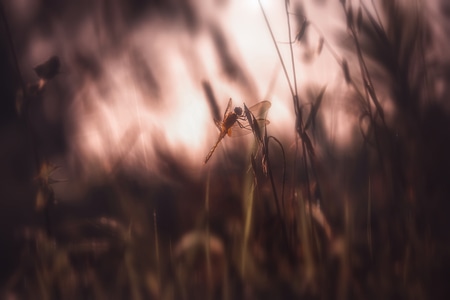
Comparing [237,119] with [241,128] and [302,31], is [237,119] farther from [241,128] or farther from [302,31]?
[302,31]

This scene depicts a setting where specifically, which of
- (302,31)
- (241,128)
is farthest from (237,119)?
(302,31)

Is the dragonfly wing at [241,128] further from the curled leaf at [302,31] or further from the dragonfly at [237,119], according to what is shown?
the curled leaf at [302,31]

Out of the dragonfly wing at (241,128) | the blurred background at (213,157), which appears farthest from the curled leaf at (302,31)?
the dragonfly wing at (241,128)

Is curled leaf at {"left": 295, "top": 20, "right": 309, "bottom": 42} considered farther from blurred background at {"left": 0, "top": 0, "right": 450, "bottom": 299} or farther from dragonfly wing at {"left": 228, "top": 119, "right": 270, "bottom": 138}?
dragonfly wing at {"left": 228, "top": 119, "right": 270, "bottom": 138}

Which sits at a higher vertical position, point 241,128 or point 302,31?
point 302,31

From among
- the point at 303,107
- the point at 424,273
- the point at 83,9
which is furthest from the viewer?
the point at 83,9

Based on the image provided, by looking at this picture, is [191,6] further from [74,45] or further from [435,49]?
[435,49]

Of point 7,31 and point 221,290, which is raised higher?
point 7,31

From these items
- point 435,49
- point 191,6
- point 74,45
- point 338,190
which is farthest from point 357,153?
point 74,45

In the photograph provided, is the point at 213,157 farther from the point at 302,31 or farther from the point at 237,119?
the point at 302,31
